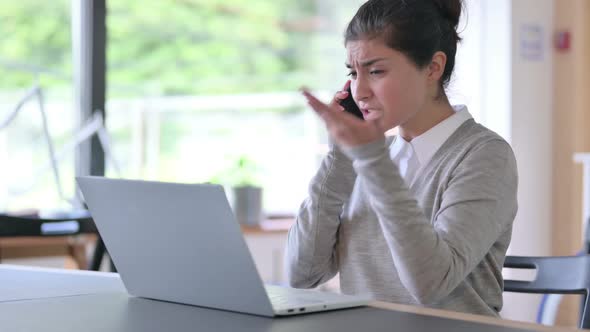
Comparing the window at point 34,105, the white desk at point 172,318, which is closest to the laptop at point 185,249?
the white desk at point 172,318

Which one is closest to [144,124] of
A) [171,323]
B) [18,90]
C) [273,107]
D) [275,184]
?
[18,90]

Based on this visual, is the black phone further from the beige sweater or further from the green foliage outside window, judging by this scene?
the green foliage outside window

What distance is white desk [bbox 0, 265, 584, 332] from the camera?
1062 millimetres

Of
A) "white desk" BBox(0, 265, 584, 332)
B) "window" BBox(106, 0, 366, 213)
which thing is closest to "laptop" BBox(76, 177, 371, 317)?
"white desk" BBox(0, 265, 584, 332)

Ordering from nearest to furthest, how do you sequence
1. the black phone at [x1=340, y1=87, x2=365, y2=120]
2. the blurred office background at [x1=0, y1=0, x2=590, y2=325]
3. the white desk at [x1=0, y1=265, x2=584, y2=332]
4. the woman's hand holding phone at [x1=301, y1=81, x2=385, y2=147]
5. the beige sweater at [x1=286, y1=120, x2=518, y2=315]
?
the white desk at [x1=0, y1=265, x2=584, y2=332]
the woman's hand holding phone at [x1=301, y1=81, x2=385, y2=147]
the beige sweater at [x1=286, y1=120, x2=518, y2=315]
the black phone at [x1=340, y1=87, x2=365, y2=120]
the blurred office background at [x1=0, y1=0, x2=590, y2=325]

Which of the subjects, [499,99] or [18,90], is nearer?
[499,99]

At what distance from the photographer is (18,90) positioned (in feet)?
15.1

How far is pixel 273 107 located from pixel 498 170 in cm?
485

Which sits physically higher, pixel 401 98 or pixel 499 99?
pixel 401 98

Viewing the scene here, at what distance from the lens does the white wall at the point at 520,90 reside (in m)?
4.23

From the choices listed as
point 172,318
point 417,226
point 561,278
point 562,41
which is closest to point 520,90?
point 562,41

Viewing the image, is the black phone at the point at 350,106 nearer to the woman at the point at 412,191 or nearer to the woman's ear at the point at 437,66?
the woman at the point at 412,191

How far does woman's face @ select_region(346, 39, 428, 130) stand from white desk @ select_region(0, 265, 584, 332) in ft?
1.32

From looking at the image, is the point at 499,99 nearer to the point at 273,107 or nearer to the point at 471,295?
the point at 273,107
